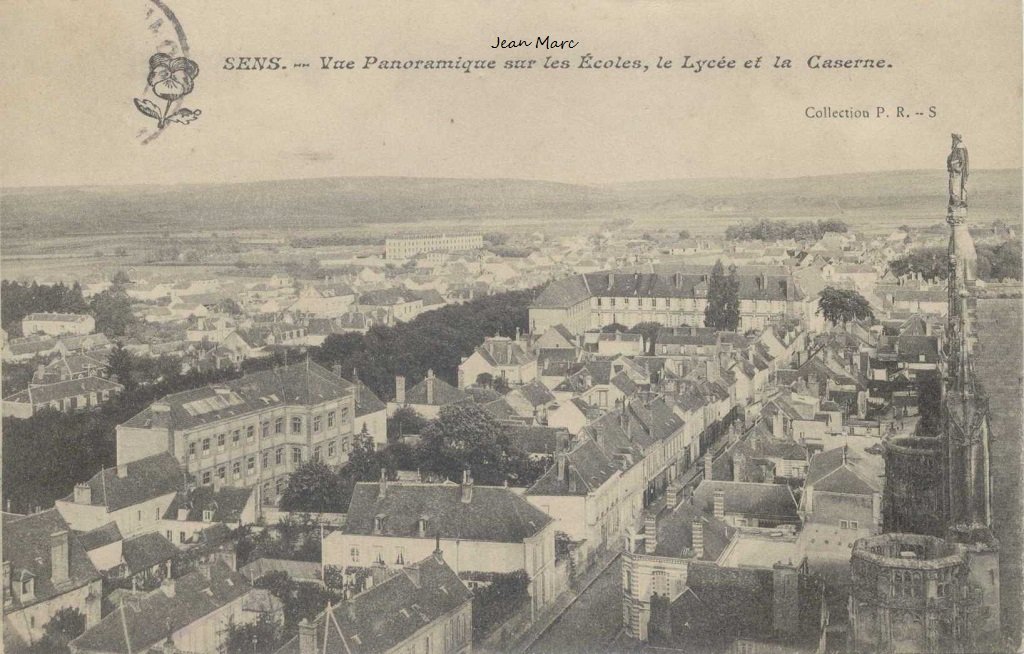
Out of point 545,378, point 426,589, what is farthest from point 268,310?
point 545,378

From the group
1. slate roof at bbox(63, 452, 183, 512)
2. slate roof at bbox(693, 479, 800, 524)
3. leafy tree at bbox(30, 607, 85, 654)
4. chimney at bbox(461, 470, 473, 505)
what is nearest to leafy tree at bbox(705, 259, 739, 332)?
slate roof at bbox(693, 479, 800, 524)

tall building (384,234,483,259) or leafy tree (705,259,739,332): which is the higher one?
tall building (384,234,483,259)

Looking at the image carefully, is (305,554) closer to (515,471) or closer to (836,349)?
(515,471)

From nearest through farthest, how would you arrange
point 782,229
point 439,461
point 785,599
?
point 785,599, point 782,229, point 439,461

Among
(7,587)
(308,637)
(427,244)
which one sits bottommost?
(308,637)

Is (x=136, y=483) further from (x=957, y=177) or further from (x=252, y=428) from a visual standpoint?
(x=957, y=177)

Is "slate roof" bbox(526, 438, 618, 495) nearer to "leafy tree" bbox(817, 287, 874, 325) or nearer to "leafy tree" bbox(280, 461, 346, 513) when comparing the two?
"leafy tree" bbox(280, 461, 346, 513)

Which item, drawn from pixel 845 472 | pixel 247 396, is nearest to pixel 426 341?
pixel 247 396
